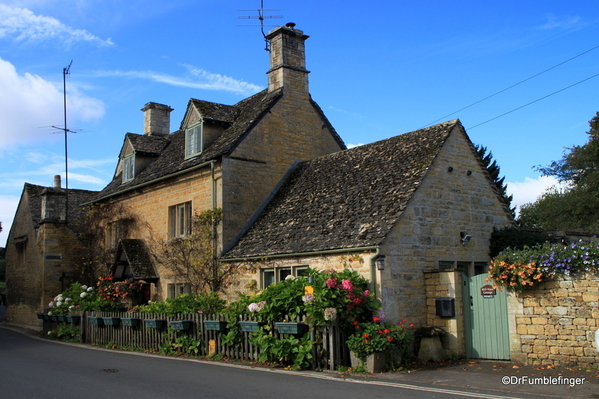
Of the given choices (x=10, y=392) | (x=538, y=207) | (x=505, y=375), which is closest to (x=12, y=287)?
(x=10, y=392)

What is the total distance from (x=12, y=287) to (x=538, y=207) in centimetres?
3791

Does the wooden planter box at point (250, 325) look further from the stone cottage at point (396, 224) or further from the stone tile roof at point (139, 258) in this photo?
the stone tile roof at point (139, 258)

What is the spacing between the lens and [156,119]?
98.6 ft

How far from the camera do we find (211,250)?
19000 mm

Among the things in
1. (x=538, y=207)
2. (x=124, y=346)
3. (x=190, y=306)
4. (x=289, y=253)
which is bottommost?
(x=124, y=346)

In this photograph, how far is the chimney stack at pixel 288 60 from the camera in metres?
22.0

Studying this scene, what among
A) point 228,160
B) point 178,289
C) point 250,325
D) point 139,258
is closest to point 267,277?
point 250,325

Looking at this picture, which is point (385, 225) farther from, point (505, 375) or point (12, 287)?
point (12, 287)

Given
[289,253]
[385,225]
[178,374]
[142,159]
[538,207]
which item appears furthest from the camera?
[538,207]

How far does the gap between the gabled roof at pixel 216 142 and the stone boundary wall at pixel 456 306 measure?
28.6ft

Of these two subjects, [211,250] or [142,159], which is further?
[142,159]

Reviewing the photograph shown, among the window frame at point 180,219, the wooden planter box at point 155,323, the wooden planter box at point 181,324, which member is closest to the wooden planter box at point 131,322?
the wooden planter box at point 155,323

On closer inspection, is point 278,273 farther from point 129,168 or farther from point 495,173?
point 495,173

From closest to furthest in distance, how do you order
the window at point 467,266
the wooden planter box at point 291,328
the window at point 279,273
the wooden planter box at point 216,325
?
the wooden planter box at point 291,328, the wooden planter box at point 216,325, the window at point 467,266, the window at point 279,273
